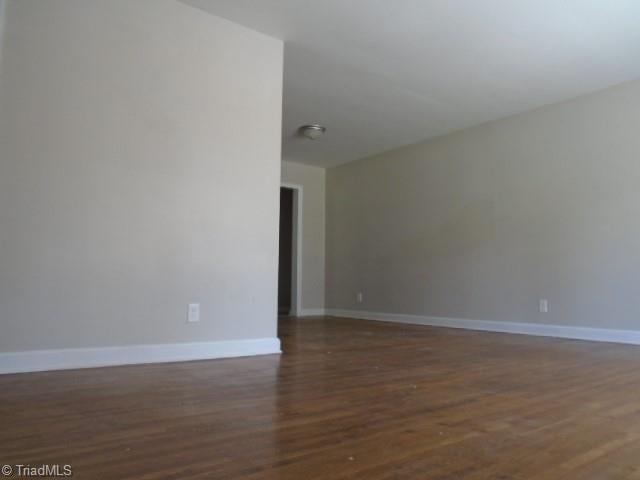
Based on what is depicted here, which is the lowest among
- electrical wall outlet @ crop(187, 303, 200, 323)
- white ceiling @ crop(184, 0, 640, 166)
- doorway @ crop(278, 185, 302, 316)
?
electrical wall outlet @ crop(187, 303, 200, 323)

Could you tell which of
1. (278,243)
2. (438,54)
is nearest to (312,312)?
(278,243)

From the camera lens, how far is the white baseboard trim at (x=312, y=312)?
6.37 metres

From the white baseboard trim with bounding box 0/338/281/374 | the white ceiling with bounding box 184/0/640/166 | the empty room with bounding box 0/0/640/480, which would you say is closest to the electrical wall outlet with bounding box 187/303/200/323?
the empty room with bounding box 0/0/640/480

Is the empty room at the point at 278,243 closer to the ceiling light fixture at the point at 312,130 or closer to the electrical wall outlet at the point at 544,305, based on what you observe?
the electrical wall outlet at the point at 544,305

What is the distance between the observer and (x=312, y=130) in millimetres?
4949

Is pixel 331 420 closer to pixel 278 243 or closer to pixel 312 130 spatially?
pixel 278 243

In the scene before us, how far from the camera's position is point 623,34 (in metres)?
3.07

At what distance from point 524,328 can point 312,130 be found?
2.92m

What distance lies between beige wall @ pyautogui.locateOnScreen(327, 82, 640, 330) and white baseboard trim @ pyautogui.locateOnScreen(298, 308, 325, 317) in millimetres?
340

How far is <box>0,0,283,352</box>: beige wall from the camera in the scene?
231cm

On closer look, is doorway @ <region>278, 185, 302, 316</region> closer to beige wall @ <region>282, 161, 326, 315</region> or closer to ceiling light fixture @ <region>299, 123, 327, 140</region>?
beige wall @ <region>282, 161, 326, 315</region>

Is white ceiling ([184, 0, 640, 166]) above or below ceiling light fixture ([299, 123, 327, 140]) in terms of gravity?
above

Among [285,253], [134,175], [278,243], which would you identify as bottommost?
[278,243]

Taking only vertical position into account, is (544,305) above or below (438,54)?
below
